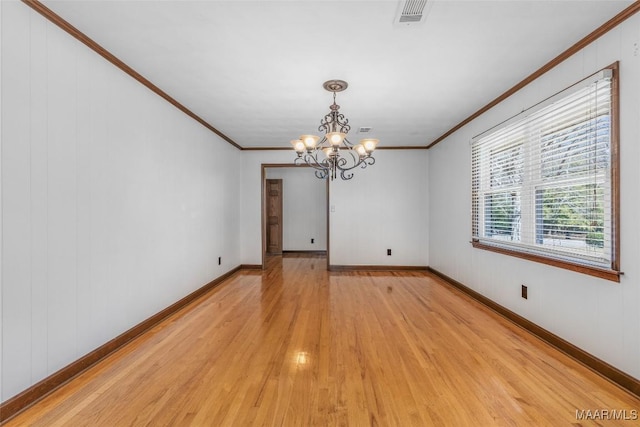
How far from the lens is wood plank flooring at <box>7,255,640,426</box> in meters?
1.55

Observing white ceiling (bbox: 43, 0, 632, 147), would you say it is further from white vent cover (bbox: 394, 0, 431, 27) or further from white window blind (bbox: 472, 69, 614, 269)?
white window blind (bbox: 472, 69, 614, 269)

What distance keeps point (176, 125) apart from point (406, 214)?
4.07 meters

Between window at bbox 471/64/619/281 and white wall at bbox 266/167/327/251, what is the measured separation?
4779 millimetres

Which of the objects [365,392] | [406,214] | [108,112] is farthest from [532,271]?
[108,112]

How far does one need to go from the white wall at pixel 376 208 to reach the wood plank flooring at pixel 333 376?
2.23 metres

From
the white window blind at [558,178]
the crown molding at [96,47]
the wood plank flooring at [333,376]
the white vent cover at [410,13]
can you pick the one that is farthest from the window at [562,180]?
the crown molding at [96,47]

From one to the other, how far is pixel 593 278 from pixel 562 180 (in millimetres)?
784

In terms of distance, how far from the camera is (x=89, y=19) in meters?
1.83

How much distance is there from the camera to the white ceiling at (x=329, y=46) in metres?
1.74

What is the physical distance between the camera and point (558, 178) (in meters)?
2.32

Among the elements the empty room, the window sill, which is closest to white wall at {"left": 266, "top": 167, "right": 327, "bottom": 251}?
the empty room

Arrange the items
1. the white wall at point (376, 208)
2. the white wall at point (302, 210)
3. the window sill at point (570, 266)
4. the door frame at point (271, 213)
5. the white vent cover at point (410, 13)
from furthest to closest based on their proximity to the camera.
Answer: the white wall at point (302, 210), the door frame at point (271, 213), the white wall at point (376, 208), the window sill at point (570, 266), the white vent cover at point (410, 13)

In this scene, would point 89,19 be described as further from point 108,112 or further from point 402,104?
point 402,104

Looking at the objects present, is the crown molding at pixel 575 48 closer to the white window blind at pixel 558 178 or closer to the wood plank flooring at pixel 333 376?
the white window blind at pixel 558 178
